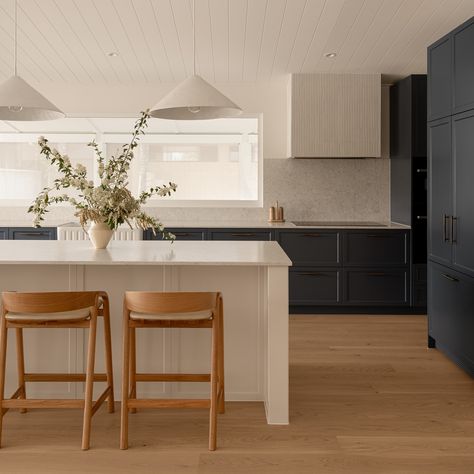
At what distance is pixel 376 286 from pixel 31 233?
3630 mm

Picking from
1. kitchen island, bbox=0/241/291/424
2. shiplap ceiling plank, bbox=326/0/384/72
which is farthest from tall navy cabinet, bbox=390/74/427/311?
kitchen island, bbox=0/241/291/424

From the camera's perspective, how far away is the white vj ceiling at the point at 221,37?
4.42 meters

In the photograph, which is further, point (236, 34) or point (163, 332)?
point (236, 34)

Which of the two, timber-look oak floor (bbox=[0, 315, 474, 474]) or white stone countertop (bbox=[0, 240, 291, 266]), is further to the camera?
white stone countertop (bbox=[0, 240, 291, 266])

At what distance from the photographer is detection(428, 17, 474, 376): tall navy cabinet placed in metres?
4.06

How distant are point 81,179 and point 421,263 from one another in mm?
3803

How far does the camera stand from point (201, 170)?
7.11 metres

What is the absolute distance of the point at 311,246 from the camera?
6297 millimetres

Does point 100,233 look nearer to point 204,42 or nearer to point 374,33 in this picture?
point 204,42

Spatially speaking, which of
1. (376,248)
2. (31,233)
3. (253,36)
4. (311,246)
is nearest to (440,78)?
(253,36)

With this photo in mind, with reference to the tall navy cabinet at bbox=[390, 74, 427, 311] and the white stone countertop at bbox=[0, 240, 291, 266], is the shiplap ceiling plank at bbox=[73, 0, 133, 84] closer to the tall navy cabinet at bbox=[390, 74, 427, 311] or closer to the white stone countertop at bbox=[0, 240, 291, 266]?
the white stone countertop at bbox=[0, 240, 291, 266]

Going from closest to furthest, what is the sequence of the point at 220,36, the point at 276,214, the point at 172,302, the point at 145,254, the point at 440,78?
the point at 172,302, the point at 145,254, the point at 440,78, the point at 220,36, the point at 276,214

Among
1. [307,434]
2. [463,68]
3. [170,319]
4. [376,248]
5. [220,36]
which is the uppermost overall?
[220,36]

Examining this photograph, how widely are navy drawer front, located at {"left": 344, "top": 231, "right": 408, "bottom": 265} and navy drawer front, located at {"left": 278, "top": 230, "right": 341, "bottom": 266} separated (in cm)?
12
